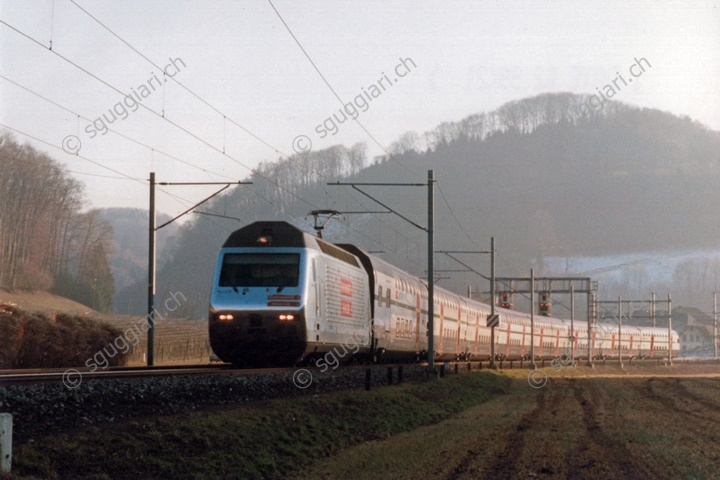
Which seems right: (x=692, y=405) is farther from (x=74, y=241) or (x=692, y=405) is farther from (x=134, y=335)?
(x=74, y=241)

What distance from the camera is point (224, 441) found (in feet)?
53.1

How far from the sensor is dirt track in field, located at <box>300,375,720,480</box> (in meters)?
16.1

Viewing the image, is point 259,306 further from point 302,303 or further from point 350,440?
point 350,440

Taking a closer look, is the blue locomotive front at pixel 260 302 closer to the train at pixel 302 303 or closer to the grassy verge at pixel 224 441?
the train at pixel 302 303

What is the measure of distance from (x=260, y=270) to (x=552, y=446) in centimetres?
1079

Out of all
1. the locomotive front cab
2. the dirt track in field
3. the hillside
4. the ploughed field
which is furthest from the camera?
the hillside

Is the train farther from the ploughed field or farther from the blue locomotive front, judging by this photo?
the ploughed field

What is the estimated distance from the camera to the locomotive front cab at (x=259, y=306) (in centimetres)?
2634

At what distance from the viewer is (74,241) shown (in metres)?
88.8

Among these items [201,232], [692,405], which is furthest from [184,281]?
[692,405]

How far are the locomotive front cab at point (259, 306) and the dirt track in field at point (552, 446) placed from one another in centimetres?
506

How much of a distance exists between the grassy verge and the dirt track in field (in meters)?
Result: 0.75

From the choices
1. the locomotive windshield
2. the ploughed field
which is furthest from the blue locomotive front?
the ploughed field

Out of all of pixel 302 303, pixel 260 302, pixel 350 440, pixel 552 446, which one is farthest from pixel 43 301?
pixel 552 446
